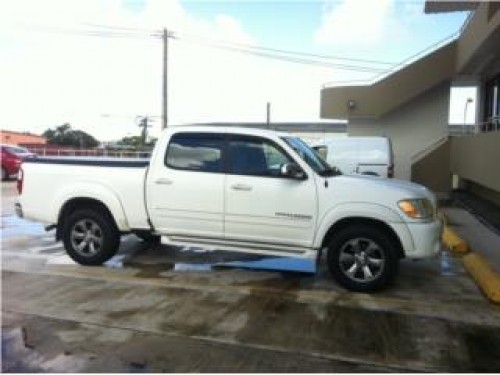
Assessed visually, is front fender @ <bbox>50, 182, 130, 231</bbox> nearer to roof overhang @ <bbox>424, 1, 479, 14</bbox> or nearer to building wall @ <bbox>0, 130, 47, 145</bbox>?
roof overhang @ <bbox>424, 1, 479, 14</bbox>

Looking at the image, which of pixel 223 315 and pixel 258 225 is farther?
pixel 258 225

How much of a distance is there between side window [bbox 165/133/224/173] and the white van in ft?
29.8

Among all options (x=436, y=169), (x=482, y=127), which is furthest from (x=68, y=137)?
(x=482, y=127)

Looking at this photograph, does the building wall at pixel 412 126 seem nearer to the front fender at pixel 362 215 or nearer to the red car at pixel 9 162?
the red car at pixel 9 162

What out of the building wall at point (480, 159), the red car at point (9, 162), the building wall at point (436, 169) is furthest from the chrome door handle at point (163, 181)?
the red car at point (9, 162)

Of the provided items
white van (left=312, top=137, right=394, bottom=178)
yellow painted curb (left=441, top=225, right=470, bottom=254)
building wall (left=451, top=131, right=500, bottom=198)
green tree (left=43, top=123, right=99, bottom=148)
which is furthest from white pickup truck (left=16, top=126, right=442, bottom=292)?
green tree (left=43, top=123, right=99, bottom=148)

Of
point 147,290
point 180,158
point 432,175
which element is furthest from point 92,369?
point 432,175

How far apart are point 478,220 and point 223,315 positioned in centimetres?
985

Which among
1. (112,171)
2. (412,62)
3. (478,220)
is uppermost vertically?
(412,62)

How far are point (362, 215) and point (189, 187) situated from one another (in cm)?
227

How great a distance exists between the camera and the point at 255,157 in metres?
7.43

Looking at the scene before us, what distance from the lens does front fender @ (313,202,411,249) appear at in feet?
22.1

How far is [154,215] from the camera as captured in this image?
304 inches

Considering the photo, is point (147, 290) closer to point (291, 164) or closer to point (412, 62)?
point (291, 164)
